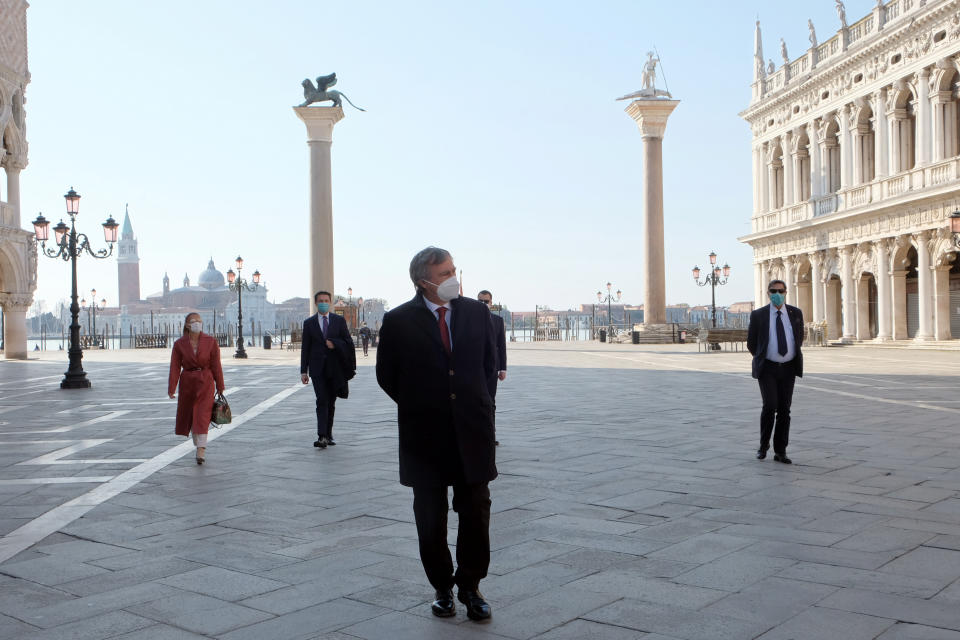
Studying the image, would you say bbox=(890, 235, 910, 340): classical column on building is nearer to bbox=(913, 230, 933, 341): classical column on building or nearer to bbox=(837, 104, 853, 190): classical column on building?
bbox=(913, 230, 933, 341): classical column on building

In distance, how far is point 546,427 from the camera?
10.5 meters

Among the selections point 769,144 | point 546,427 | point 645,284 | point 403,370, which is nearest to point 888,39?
point 769,144

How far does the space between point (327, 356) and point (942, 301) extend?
978 inches

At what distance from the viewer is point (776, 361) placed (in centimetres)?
779

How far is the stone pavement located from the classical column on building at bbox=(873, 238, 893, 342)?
70.3 feet

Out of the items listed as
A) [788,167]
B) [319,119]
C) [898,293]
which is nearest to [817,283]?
[898,293]

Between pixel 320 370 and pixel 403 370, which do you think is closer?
pixel 403 370

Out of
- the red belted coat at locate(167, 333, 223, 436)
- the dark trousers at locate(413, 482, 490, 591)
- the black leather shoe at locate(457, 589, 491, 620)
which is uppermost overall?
the red belted coat at locate(167, 333, 223, 436)

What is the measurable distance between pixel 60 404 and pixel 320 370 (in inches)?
294

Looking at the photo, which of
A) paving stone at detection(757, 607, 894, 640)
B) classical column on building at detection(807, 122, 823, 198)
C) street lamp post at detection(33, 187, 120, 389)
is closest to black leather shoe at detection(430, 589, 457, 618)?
paving stone at detection(757, 607, 894, 640)

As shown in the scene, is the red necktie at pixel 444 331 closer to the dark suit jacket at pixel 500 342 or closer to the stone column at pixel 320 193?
the dark suit jacket at pixel 500 342

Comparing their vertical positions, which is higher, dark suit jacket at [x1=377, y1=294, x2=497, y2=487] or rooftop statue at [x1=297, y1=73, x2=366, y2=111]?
rooftop statue at [x1=297, y1=73, x2=366, y2=111]

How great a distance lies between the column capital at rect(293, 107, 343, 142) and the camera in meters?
35.3

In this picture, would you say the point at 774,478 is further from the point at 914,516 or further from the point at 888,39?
the point at 888,39
